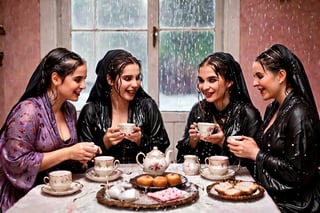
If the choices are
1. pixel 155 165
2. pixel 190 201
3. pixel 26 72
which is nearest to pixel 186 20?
pixel 26 72

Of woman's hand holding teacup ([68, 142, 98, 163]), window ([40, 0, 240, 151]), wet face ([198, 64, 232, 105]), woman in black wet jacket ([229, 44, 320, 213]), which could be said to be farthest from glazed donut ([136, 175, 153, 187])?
window ([40, 0, 240, 151])

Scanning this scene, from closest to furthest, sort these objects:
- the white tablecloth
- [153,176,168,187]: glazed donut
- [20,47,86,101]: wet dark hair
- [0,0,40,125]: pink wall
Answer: the white tablecloth < [153,176,168,187]: glazed donut < [20,47,86,101]: wet dark hair < [0,0,40,125]: pink wall

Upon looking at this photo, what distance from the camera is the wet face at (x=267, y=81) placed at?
9.04 ft

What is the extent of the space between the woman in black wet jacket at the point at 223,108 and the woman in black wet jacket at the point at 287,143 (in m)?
0.27

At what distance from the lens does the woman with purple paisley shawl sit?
8.32 feet

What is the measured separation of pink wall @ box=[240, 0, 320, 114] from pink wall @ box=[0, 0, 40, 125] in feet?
6.18

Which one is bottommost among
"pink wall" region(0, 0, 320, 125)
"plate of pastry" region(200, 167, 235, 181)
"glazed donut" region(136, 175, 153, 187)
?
"plate of pastry" region(200, 167, 235, 181)

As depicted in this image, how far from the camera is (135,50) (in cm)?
461

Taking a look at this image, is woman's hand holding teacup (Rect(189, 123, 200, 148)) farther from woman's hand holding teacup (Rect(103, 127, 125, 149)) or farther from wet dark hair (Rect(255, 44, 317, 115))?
wet dark hair (Rect(255, 44, 317, 115))

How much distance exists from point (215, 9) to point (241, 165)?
1.97 m

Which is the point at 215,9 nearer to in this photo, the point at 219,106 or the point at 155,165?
the point at 219,106

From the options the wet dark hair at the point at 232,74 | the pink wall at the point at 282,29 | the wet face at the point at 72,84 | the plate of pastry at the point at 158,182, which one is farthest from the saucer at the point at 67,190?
the pink wall at the point at 282,29

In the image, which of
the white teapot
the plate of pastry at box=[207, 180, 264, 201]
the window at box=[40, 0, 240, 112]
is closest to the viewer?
the plate of pastry at box=[207, 180, 264, 201]

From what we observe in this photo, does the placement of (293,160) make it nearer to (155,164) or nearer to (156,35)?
(155,164)
